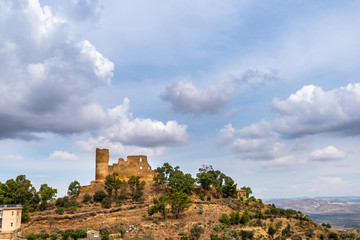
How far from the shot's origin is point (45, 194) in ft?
172

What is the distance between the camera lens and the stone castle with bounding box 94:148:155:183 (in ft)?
A: 217

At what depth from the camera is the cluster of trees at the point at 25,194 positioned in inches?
1904

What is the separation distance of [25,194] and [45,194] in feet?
10.3

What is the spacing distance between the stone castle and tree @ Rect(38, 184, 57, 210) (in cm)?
1284

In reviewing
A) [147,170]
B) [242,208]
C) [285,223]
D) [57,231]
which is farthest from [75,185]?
[285,223]

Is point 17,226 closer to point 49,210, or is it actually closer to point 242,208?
point 49,210

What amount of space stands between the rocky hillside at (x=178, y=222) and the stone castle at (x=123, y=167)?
19.5ft

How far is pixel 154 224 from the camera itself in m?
47.6

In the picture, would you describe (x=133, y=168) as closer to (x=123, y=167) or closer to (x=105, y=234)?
(x=123, y=167)

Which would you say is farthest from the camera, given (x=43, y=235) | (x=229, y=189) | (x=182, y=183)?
(x=229, y=189)

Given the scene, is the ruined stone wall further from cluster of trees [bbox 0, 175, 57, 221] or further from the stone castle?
cluster of trees [bbox 0, 175, 57, 221]

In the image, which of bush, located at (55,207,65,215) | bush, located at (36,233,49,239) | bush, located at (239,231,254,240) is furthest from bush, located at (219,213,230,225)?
bush, located at (36,233,49,239)

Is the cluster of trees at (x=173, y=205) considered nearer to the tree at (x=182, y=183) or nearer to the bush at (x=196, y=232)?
the bush at (x=196, y=232)

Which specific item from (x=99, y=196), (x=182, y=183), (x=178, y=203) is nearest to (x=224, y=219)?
(x=178, y=203)
